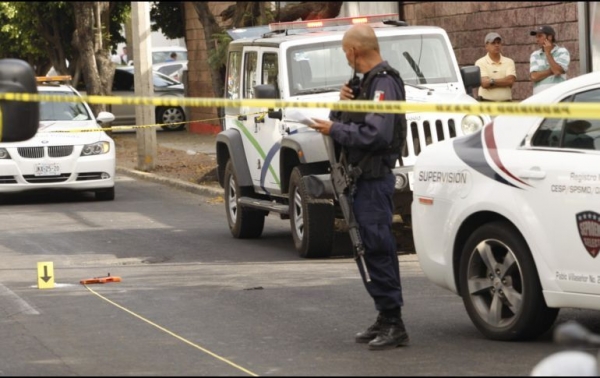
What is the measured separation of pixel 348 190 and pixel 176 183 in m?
13.7

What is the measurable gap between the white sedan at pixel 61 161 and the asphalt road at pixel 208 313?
8.86ft

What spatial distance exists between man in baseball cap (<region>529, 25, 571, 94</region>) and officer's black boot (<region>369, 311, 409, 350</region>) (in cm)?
766

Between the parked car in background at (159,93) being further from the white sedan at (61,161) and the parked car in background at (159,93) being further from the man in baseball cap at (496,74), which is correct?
the man in baseball cap at (496,74)

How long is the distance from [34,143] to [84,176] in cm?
81

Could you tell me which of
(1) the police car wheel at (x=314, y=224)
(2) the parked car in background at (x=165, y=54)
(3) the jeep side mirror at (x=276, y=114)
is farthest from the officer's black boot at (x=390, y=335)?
(2) the parked car in background at (x=165, y=54)

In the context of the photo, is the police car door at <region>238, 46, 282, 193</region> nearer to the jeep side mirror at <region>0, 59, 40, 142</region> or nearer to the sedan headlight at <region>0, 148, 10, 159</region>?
the sedan headlight at <region>0, 148, 10, 159</region>

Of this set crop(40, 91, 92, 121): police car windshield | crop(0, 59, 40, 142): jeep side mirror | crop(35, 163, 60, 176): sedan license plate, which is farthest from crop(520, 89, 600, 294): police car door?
crop(40, 91, 92, 121): police car windshield

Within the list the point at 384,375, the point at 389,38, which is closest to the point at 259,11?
the point at 389,38

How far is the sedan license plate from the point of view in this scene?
18.7 metres

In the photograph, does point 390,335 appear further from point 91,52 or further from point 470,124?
point 91,52

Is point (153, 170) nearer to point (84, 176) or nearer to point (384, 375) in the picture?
point (84, 176)

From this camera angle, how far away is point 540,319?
7.95 m

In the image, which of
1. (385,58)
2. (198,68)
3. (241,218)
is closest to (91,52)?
(198,68)

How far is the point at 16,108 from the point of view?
21.6ft
